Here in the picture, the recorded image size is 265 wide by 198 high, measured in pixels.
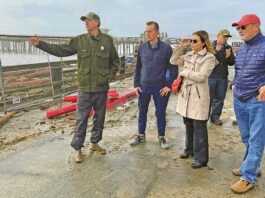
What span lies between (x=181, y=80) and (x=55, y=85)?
20.7 ft

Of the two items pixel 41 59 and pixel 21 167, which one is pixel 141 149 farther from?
pixel 41 59

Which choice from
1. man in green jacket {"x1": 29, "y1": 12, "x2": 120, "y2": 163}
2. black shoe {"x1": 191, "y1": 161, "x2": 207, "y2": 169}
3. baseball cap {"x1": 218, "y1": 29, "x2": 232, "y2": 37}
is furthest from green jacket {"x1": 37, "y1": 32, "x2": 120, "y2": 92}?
baseball cap {"x1": 218, "y1": 29, "x2": 232, "y2": 37}

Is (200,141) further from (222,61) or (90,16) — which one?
(222,61)

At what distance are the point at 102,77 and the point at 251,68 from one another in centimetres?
214

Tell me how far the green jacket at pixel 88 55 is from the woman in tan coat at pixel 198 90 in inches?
46.3

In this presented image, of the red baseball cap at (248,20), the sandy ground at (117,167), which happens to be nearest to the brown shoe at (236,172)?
the sandy ground at (117,167)

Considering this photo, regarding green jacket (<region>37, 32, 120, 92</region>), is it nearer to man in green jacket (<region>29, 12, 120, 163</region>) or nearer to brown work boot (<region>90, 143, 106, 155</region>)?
man in green jacket (<region>29, 12, 120, 163</region>)

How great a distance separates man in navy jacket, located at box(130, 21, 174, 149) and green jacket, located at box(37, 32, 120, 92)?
0.68 metres

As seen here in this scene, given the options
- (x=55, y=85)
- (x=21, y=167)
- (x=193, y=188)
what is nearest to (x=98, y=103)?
(x=21, y=167)

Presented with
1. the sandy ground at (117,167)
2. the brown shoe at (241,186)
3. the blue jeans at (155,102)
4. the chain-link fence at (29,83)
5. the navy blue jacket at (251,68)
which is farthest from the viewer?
the chain-link fence at (29,83)

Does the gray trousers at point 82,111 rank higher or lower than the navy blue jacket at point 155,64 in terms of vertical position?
lower

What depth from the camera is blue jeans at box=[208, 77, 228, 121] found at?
22.3 ft

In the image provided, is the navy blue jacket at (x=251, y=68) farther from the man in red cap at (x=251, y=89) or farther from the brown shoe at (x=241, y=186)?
the brown shoe at (x=241, y=186)

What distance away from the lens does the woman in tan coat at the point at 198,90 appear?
4395 mm
